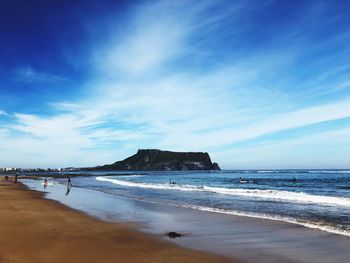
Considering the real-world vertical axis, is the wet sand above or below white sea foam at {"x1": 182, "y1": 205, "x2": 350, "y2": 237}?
below

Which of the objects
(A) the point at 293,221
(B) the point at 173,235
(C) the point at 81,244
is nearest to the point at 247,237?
(B) the point at 173,235

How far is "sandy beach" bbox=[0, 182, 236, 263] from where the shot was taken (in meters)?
8.52

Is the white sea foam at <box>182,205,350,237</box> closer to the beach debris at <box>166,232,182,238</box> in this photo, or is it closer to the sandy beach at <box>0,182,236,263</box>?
the beach debris at <box>166,232,182,238</box>

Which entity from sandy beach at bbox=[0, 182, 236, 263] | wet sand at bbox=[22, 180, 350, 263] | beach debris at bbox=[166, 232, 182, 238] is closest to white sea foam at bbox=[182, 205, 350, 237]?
wet sand at bbox=[22, 180, 350, 263]

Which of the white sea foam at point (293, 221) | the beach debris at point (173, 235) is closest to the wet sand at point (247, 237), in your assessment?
the beach debris at point (173, 235)

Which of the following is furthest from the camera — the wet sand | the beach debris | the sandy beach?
the beach debris

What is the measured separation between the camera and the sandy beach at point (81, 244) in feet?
28.0

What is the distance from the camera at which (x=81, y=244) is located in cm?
999

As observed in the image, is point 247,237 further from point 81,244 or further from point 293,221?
point 81,244

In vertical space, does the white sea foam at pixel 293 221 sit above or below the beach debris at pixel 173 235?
above

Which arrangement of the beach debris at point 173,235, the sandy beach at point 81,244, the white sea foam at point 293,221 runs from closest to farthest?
the sandy beach at point 81,244, the beach debris at point 173,235, the white sea foam at point 293,221

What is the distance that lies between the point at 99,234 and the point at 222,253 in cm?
457

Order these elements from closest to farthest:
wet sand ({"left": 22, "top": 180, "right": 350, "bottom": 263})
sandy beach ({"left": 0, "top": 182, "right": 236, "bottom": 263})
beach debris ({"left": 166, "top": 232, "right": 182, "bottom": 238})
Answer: sandy beach ({"left": 0, "top": 182, "right": 236, "bottom": 263}) → wet sand ({"left": 22, "top": 180, "right": 350, "bottom": 263}) → beach debris ({"left": 166, "top": 232, "right": 182, "bottom": 238})

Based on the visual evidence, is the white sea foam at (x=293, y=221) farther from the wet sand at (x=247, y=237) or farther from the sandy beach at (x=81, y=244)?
the sandy beach at (x=81, y=244)
